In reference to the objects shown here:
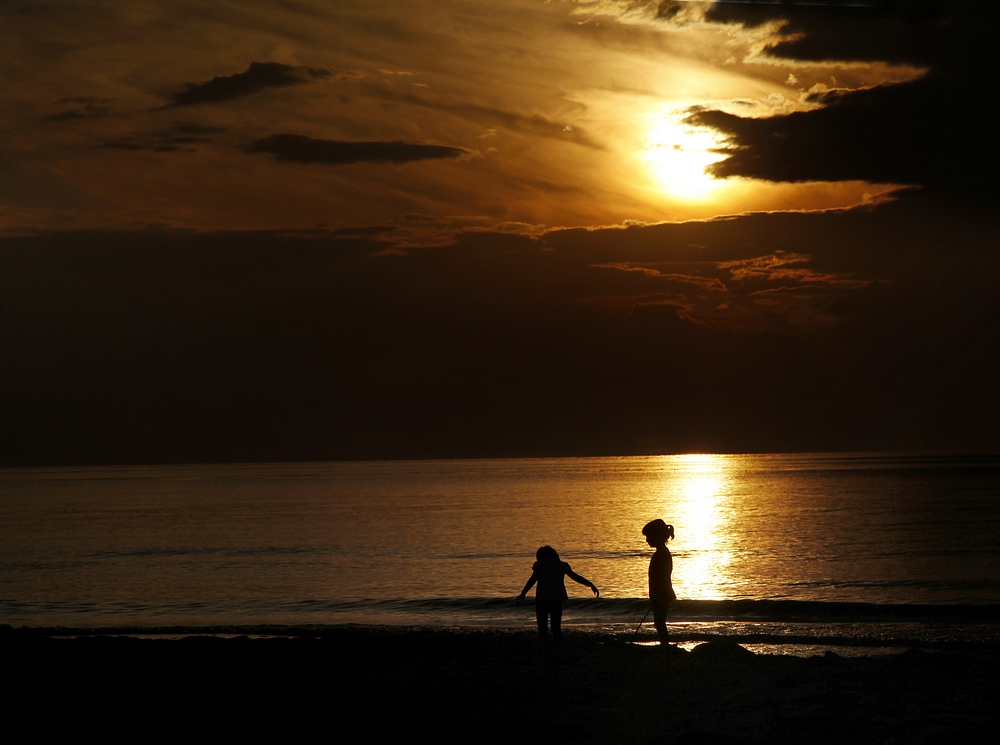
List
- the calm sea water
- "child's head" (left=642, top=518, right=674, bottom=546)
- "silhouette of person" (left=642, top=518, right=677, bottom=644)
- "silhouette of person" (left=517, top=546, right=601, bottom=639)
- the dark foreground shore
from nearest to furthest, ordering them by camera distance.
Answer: the dark foreground shore, "child's head" (left=642, top=518, right=674, bottom=546), "silhouette of person" (left=642, top=518, right=677, bottom=644), "silhouette of person" (left=517, top=546, right=601, bottom=639), the calm sea water

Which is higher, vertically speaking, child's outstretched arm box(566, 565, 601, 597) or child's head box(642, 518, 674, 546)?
child's head box(642, 518, 674, 546)

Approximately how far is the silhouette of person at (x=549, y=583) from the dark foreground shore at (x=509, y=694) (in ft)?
1.83

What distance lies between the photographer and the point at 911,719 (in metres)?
8.37

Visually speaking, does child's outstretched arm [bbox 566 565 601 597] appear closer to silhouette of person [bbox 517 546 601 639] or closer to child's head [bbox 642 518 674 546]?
silhouette of person [bbox 517 546 601 639]

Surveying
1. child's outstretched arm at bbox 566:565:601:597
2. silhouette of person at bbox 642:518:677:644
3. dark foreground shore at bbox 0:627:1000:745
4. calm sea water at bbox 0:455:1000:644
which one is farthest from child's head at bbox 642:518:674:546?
calm sea water at bbox 0:455:1000:644

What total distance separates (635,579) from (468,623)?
923cm

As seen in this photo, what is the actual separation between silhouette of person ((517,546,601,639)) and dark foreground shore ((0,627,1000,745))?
1.83 ft

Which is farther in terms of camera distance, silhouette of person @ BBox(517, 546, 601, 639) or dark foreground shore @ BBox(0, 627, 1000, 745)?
silhouette of person @ BBox(517, 546, 601, 639)

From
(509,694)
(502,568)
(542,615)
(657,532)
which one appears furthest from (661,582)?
(502,568)

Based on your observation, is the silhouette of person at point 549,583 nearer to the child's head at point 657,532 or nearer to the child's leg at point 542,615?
the child's leg at point 542,615

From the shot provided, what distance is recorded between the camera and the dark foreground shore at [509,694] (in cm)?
827

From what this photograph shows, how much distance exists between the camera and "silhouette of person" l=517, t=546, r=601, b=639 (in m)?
13.6

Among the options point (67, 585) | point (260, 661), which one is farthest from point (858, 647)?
point (67, 585)

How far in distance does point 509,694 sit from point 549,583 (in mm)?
3902
